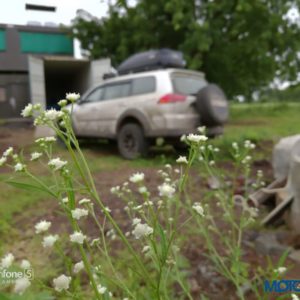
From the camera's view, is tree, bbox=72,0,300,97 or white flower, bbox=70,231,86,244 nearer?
white flower, bbox=70,231,86,244

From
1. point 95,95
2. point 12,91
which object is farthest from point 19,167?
point 12,91

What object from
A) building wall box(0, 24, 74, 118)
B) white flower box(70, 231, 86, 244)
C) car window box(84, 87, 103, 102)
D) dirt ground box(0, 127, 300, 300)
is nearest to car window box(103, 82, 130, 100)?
car window box(84, 87, 103, 102)

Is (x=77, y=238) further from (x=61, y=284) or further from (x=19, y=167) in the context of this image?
(x=19, y=167)

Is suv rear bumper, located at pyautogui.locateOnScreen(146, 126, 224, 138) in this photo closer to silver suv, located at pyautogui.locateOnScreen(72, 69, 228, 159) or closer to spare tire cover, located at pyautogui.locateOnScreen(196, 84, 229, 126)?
silver suv, located at pyautogui.locateOnScreen(72, 69, 228, 159)

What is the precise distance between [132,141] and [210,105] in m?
1.99

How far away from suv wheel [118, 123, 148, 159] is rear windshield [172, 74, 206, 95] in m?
1.23

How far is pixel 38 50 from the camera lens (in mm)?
12383

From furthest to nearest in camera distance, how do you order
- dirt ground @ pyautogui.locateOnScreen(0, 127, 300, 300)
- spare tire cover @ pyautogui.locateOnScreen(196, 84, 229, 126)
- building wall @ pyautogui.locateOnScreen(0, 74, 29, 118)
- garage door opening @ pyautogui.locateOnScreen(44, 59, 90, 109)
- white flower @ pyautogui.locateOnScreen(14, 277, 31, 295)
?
garage door opening @ pyautogui.locateOnScreen(44, 59, 90, 109), building wall @ pyautogui.locateOnScreen(0, 74, 29, 118), spare tire cover @ pyautogui.locateOnScreen(196, 84, 229, 126), dirt ground @ pyautogui.locateOnScreen(0, 127, 300, 300), white flower @ pyautogui.locateOnScreen(14, 277, 31, 295)

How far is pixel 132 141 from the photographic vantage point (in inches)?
293

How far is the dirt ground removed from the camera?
2.72 metres

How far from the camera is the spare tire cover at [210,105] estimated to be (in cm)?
643

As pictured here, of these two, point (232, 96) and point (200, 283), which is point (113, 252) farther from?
point (232, 96)

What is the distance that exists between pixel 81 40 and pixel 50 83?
344 cm

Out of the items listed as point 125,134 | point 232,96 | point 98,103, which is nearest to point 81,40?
point 232,96
